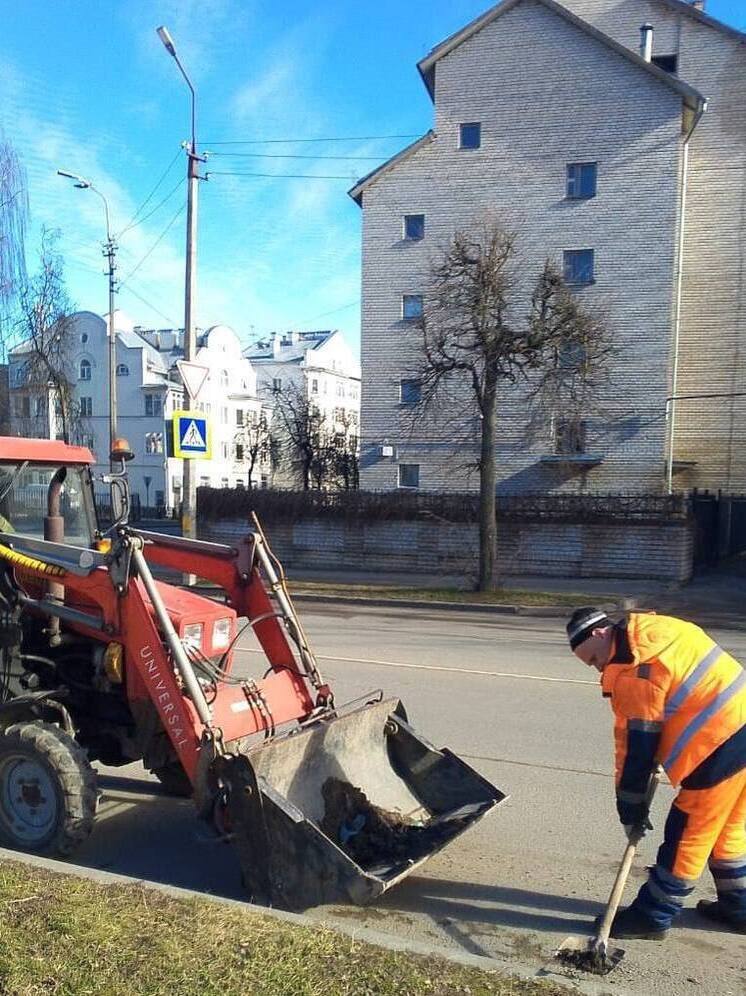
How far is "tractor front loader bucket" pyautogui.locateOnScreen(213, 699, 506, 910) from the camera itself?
379 cm

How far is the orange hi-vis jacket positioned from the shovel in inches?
5.7

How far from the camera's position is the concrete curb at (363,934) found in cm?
331

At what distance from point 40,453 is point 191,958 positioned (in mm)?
3418

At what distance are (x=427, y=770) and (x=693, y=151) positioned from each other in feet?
100

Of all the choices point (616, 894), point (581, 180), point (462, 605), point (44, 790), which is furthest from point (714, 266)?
point (44, 790)

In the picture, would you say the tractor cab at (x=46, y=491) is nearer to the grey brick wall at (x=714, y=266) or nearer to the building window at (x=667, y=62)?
the grey brick wall at (x=714, y=266)

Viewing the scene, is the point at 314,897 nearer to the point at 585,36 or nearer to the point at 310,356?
the point at 585,36

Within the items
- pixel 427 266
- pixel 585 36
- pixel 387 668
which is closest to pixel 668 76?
pixel 585 36

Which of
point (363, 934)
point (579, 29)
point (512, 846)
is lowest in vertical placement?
point (512, 846)

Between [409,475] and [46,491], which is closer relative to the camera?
[46,491]

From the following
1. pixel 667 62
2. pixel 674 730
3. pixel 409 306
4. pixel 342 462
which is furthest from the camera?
pixel 342 462

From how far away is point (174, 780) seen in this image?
5.50 metres

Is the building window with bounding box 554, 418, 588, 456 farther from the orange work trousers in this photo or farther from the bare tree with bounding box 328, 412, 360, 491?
the orange work trousers

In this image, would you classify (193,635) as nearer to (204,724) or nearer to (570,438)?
(204,724)
